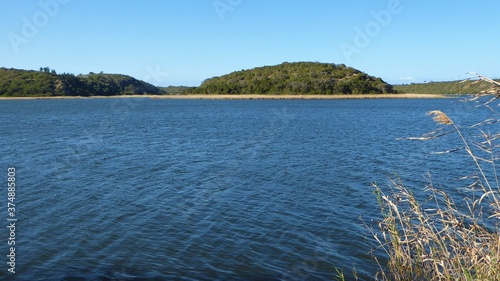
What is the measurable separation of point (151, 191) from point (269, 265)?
976cm

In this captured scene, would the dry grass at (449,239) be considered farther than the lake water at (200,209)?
No

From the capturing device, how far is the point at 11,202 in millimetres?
17766

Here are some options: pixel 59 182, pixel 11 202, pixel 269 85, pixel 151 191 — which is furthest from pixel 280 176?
pixel 269 85

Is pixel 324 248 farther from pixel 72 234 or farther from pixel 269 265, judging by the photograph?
pixel 72 234

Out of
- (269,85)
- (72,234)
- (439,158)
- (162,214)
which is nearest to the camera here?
(72,234)

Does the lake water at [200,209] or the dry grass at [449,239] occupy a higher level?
the dry grass at [449,239]

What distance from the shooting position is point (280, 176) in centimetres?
2355

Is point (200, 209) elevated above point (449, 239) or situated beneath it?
situated beneath

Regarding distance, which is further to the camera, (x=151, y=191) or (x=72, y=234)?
(x=151, y=191)

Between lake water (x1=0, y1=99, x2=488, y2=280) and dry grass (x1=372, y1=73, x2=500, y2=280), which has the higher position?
dry grass (x1=372, y1=73, x2=500, y2=280)

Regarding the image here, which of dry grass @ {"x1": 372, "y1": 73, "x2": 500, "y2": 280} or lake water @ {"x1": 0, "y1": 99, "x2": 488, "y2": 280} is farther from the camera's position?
lake water @ {"x1": 0, "y1": 99, "x2": 488, "y2": 280}

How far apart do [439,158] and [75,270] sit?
916 inches

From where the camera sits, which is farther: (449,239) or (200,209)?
(200,209)

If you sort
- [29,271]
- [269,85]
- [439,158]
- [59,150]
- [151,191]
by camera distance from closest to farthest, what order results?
[29,271], [151,191], [439,158], [59,150], [269,85]
